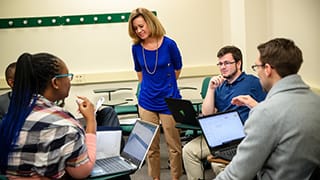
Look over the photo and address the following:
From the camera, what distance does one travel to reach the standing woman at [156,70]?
9.69ft

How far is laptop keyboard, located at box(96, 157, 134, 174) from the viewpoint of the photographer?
1.61 metres

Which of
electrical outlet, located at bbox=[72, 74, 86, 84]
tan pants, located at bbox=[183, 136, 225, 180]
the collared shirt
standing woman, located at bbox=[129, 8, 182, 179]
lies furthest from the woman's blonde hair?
electrical outlet, located at bbox=[72, 74, 86, 84]

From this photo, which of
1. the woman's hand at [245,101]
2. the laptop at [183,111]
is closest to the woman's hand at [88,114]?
the woman's hand at [245,101]

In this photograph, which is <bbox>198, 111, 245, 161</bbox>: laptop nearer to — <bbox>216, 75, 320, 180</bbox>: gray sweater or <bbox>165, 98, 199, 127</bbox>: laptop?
<bbox>165, 98, 199, 127</bbox>: laptop

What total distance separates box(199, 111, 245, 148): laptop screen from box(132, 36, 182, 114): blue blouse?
0.83 m

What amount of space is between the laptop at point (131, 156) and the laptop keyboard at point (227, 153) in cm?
42

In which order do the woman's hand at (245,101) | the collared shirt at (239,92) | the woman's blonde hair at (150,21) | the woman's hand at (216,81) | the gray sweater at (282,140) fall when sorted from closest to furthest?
the gray sweater at (282,140), the woman's hand at (245,101), the collared shirt at (239,92), the woman's hand at (216,81), the woman's blonde hair at (150,21)

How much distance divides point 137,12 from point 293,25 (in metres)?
1.74

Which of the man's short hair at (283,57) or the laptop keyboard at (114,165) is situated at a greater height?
the man's short hair at (283,57)

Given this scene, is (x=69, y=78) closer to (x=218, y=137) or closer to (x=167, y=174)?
(x=218, y=137)

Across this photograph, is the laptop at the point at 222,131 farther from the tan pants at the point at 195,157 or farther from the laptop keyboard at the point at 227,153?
the tan pants at the point at 195,157

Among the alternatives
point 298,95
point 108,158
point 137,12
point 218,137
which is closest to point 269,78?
point 298,95

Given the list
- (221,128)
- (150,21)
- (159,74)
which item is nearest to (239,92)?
(221,128)

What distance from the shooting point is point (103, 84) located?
5266mm
